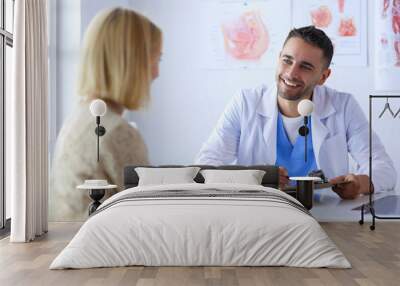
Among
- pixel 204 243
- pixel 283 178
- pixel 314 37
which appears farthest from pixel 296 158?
pixel 204 243

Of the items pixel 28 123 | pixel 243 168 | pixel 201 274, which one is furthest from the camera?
pixel 243 168

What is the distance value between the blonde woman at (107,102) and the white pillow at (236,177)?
0.93m

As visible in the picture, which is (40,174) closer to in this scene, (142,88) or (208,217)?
(142,88)

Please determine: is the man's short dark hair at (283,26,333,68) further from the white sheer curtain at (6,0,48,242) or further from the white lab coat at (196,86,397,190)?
the white sheer curtain at (6,0,48,242)

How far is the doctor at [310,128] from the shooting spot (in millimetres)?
7297

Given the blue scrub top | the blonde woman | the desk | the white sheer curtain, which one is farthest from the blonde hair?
the desk

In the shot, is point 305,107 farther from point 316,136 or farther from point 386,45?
point 386,45

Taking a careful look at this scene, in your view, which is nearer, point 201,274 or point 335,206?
point 201,274

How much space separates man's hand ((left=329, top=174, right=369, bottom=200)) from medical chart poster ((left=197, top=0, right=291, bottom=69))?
1555 millimetres

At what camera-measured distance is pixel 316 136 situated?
7301 mm

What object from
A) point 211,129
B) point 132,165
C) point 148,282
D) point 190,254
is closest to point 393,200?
point 211,129

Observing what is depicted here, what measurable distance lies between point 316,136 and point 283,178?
24.7 inches

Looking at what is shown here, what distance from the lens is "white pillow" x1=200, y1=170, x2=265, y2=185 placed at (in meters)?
6.77

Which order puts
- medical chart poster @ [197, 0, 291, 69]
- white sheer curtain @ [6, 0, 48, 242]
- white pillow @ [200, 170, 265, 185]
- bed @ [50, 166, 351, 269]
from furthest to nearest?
medical chart poster @ [197, 0, 291, 69] → white pillow @ [200, 170, 265, 185] → white sheer curtain @ [6, 0, 48, 242] → bed @ [50, 166, 351, 269]
